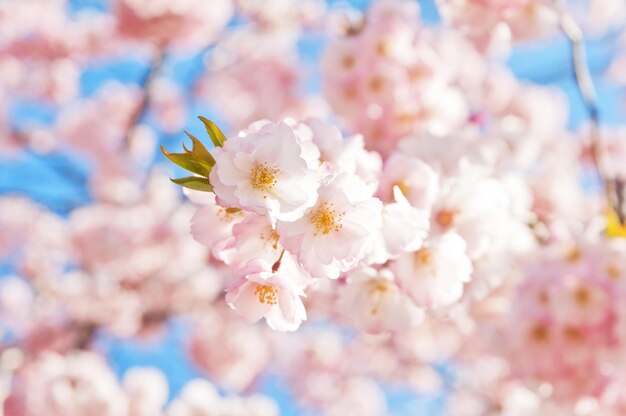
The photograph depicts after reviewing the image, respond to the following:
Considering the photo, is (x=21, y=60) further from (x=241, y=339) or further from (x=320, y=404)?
(x=320, y=404)

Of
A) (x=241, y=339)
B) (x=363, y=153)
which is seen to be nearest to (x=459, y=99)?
(x=363, y=153)

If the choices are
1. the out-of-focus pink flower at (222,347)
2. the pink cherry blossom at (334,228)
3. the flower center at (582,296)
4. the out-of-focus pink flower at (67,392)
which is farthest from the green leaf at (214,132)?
the out-of-focus pink flower at (222,347)

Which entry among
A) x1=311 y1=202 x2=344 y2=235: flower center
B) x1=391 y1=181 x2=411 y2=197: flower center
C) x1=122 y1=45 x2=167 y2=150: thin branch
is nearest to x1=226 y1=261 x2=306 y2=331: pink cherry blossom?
x1=311 y1=202 x2=344 y2=235: flower center

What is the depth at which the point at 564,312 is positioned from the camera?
7.23 ft

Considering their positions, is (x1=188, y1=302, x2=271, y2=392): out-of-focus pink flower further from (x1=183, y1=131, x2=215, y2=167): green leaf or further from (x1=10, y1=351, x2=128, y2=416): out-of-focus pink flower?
(x1=183, y1=131, x2=215, y2=167): green leaf

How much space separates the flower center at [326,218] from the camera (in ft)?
3.62

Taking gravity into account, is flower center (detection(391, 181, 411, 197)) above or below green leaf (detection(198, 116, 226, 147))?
below

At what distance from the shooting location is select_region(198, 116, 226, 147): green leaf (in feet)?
3.58

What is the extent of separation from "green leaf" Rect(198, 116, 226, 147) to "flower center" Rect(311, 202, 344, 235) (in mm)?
185

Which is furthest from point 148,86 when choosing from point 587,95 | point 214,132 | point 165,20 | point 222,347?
point 214,132

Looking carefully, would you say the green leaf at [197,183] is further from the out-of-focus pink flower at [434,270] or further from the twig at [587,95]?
the twig at [587,95]

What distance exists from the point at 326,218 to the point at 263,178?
0.39 ft

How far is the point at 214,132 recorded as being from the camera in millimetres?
1107

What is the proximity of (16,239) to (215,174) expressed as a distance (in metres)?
7.16
